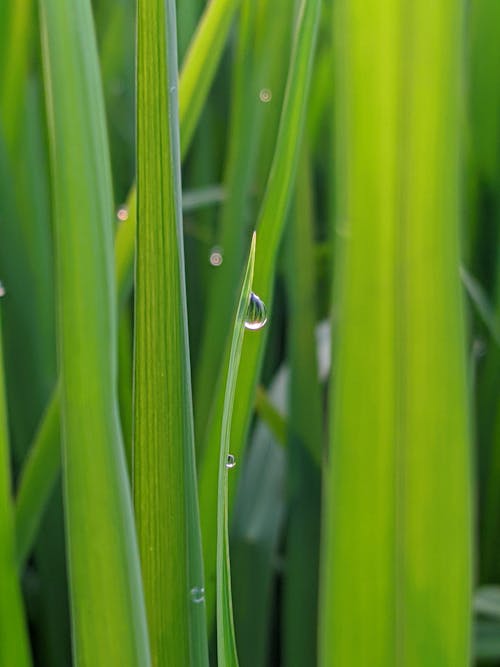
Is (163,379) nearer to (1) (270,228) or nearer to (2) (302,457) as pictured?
(1) (270,228)

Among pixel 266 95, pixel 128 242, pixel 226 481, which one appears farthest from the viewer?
pixel 266 95

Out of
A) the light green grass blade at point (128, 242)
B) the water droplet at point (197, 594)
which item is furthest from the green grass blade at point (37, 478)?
the water droplet at point (197, 594)

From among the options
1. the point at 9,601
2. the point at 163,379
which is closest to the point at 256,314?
the point at 163,379

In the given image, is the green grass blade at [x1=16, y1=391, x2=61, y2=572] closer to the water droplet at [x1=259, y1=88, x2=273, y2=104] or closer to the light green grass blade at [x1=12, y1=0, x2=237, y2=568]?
the light green grass blade at [x1=12, y1=0, x2=237, y2=568]

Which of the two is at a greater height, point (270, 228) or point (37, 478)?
point (270, 228)

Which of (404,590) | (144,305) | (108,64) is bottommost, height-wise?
(404,590)

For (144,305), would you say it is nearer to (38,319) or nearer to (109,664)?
(109,664)

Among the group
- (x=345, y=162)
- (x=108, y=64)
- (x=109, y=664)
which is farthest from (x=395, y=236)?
(x=108, y=64)
